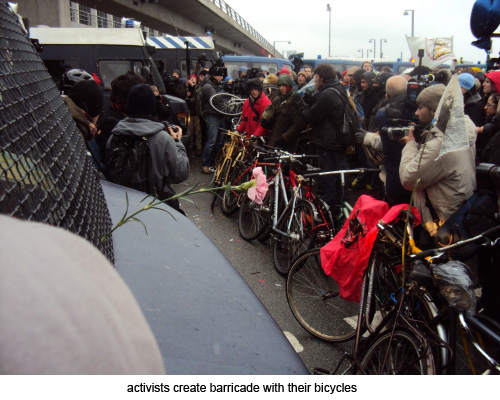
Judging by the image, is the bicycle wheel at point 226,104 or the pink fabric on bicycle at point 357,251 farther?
the bicycle wheel at point 226,104

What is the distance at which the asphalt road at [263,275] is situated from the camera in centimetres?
372

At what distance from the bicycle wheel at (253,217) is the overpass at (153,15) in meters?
9.42

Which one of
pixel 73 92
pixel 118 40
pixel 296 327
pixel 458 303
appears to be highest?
pixel 118 40

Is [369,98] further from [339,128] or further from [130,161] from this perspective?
[130,161]

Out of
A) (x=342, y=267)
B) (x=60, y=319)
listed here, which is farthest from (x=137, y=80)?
(x=60, y=319)

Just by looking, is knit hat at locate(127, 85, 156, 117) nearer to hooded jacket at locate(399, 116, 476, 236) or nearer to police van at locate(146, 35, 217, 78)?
hooded jacket at locate(399, 116, 476, 236)

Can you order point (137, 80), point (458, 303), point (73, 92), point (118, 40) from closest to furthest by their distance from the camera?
point (458, 303) < point (73, 92) < point (137, 80) < point (118, 40)

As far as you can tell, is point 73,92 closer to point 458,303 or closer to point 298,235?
point 298,235

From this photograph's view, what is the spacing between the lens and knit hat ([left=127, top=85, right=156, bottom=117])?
11.8ft

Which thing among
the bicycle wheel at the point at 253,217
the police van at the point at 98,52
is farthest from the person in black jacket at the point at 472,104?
the police van at the point at 98,52

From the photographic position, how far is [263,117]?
7.39 m

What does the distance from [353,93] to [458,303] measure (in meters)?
9.52

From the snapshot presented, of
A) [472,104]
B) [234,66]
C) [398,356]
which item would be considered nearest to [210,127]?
[472,104]

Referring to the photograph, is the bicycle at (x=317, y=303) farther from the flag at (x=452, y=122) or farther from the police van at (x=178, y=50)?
the police van at (x=178, y=50)
